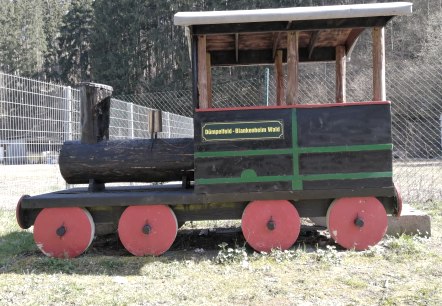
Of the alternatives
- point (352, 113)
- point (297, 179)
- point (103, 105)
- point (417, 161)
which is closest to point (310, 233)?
point (297, 179)

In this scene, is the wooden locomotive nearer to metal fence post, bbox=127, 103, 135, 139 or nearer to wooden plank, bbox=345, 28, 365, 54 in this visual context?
wooden plank, bbox=345, 28, 365, 54

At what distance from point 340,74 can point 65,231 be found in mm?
3925

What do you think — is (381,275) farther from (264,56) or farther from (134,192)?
(264,56)

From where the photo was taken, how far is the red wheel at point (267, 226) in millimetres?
5141

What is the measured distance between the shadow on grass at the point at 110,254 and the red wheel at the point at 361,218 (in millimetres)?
598

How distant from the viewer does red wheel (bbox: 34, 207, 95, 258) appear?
522 centimetres

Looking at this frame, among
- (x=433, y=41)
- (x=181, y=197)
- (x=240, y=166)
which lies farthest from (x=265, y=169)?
(x=433, y=41)

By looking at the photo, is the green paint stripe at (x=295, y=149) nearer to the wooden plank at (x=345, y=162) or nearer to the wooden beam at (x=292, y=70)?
the wooden plank at (x=345, y=162)

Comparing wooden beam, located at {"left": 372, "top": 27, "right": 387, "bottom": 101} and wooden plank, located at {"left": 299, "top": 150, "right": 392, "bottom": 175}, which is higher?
wooden beam, located at {"left": 372, "top": 27, "right": 387, "bottom": 101}

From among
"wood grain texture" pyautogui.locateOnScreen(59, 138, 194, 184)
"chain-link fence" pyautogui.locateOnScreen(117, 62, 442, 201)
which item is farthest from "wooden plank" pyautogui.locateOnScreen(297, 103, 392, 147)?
"chain-link fence" pyautogui.locateOnScreen(117, 62, 442, 201)

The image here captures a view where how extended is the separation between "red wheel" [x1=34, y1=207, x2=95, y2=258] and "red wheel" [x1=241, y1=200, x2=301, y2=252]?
1.75m

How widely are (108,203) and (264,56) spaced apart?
3017 millimetres

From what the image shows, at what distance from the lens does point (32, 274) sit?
4457 mm

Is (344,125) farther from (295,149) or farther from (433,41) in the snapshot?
(433,41)
